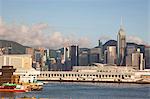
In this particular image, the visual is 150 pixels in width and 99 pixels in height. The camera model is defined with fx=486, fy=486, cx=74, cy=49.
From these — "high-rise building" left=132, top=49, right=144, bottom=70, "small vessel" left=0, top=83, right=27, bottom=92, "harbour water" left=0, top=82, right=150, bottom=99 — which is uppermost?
"high-rise building" left=132, top=49, right=144, bottom=70

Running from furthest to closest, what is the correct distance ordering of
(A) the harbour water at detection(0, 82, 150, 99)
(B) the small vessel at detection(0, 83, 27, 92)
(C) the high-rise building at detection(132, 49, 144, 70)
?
(C) the high-rise building at detection(132, 49, 144, 70)
(B) the small vessel at detection(0, 83, 27, 92)
(A) the harbour water at detection(0, 82, 150, 99)

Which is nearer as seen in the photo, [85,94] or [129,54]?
[85,94]

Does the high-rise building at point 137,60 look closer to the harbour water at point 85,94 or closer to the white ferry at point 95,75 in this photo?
the white ferry at point 95,75

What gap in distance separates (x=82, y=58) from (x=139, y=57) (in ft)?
50.0

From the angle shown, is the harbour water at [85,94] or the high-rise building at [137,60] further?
the high-rise building at [137,60]

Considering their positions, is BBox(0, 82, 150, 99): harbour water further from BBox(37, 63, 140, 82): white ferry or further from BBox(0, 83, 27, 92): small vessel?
BBox(37, 63, 140, 82): white ferry

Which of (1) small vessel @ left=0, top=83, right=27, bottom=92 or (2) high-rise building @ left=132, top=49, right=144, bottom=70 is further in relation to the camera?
(2) high-rise building @ left=132, top=49, right=144, bottom=70

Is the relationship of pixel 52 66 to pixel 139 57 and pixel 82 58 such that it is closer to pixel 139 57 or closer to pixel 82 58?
pixel 82 58

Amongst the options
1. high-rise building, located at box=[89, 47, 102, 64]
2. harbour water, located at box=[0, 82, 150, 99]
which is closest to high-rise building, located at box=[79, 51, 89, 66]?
high-rise building, located at box=[89, 47, 102, 64]

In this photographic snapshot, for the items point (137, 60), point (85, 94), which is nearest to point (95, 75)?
point (137, 60)

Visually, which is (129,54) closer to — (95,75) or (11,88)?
(95,75)

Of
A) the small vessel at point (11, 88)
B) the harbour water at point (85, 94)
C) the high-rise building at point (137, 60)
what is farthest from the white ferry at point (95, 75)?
the small vessel at point (11, 88)

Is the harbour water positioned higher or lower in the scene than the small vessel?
lower

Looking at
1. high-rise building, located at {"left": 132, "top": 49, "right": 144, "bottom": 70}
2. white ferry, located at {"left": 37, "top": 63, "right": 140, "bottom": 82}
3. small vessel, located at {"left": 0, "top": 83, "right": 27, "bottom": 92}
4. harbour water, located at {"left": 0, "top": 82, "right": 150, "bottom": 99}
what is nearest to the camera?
harbour water, located at {"left": 0, "top": 82, "right": 150, "bottom": 99}
